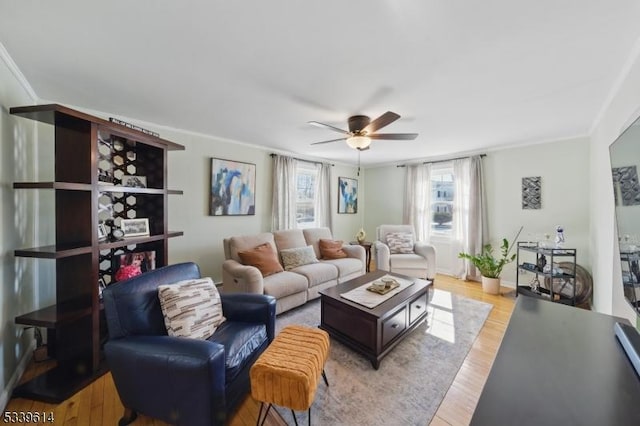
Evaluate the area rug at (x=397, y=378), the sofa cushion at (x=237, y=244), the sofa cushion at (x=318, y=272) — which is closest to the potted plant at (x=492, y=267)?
the area rug at (x=397, y=378)

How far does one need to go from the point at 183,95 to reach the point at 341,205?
3836mm

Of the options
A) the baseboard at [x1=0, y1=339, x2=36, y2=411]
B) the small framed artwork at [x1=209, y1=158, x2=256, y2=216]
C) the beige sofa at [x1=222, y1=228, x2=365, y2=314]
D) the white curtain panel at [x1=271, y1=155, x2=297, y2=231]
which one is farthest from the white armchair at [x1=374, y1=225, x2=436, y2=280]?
the baseboard at [x1=0, y1=339, x2=36, y2=411]

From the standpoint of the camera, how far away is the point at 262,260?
3016mm

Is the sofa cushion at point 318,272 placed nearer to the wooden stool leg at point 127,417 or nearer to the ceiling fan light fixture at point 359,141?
the ceiling fan light fixture at point 359,141

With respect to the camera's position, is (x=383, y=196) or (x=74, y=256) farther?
(x=383, y=196)

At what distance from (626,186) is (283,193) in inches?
150

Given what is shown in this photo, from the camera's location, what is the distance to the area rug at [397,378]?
1560 millimetres

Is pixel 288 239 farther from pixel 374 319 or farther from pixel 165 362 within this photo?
pixel 165 362

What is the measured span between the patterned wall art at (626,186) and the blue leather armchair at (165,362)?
208cm

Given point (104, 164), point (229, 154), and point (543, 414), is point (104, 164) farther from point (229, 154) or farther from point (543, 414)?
point (543, 414)

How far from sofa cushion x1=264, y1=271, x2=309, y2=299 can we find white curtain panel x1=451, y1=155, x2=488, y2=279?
2971mm

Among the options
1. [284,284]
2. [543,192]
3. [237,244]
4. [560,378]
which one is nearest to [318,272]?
[284,284]

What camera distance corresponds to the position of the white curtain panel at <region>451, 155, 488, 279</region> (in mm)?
4098

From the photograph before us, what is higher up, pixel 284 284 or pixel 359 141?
pixel 359 141
